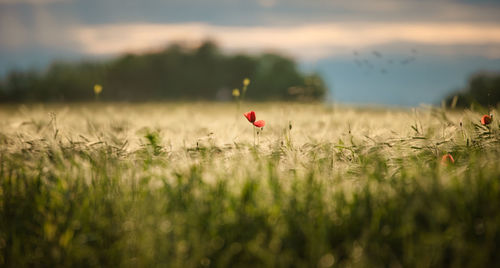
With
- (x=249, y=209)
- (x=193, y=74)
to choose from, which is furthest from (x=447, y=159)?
(x=193, y=74)

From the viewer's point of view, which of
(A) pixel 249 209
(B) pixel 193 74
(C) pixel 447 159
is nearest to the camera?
(A) pixel 249 209

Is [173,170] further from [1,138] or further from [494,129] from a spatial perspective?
[494,129]

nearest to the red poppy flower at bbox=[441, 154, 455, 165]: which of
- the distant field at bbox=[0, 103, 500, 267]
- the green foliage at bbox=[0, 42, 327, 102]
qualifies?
the distant field at bbox=[0, 103, 500, 267]

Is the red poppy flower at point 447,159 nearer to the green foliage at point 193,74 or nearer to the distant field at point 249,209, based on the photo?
the distant field at point 249,209

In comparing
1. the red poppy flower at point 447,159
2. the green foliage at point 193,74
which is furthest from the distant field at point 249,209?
the green foliage at point 193,74

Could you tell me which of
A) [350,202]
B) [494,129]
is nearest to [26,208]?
[350,202]

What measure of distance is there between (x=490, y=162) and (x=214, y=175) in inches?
55.5

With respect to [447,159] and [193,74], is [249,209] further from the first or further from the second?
[193,74]

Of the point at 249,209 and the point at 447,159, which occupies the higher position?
the point at 447,159

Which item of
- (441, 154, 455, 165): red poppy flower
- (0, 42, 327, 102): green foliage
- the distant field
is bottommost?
the distant field

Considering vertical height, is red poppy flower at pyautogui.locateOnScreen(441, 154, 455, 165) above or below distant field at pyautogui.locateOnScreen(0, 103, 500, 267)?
above

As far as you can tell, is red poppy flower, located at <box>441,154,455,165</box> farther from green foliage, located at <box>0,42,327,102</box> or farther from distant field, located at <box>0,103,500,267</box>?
green foliage, located at <box>0,42,327,102</box>

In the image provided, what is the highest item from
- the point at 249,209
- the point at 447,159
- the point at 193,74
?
the point at 193,74

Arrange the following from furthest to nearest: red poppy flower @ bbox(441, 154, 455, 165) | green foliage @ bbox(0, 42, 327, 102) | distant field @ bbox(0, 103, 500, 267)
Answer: green foliage @ bbox(0, 42, 327, 102)
red poppy flower @ bbox(441, 154, 455, 165)
distant field @ bbox(0, 103, 500, 267)
